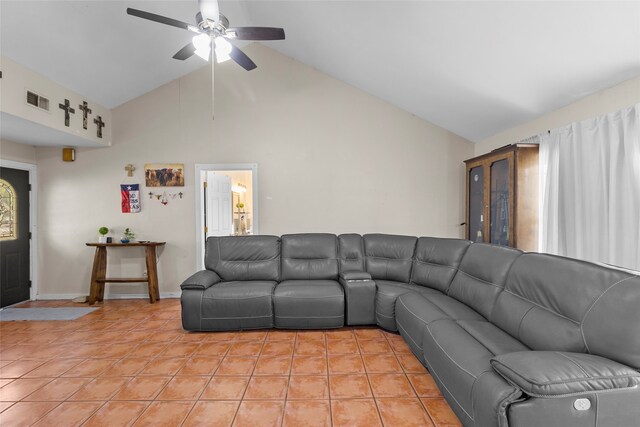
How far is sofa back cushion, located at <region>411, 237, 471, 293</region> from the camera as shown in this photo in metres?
3.09

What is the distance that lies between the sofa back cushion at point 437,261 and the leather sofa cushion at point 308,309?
0.97 m

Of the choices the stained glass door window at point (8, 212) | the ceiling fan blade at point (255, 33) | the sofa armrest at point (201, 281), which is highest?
the ceiling fan blade at point (255, 33)

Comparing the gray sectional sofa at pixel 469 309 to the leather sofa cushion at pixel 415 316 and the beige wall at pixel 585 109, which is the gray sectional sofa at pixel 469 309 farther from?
the beige wall at pixel 585 109

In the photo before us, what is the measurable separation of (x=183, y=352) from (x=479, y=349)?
8.05ft

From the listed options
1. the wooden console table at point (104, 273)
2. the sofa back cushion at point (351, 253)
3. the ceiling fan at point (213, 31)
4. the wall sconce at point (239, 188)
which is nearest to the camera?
the ceiling fan at point (213, 31)

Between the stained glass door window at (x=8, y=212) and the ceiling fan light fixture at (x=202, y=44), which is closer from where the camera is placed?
the ceiling fan light fixture at (x=202, y=44)

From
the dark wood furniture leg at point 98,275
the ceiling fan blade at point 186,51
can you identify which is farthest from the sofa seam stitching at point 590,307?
the dark wood furniture leg at point 98,275

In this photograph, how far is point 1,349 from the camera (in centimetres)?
283

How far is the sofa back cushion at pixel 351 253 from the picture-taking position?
12.1 ft

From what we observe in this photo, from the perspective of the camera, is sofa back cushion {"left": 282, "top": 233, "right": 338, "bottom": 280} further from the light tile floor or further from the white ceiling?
the white ceiling

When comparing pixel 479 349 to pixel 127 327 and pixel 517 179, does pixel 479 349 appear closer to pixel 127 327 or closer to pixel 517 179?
pixel 517 179

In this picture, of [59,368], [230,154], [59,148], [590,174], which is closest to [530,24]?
[590,174]

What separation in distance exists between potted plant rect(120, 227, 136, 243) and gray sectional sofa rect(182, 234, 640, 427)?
5.24 feet

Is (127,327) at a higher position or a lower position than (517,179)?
lower
